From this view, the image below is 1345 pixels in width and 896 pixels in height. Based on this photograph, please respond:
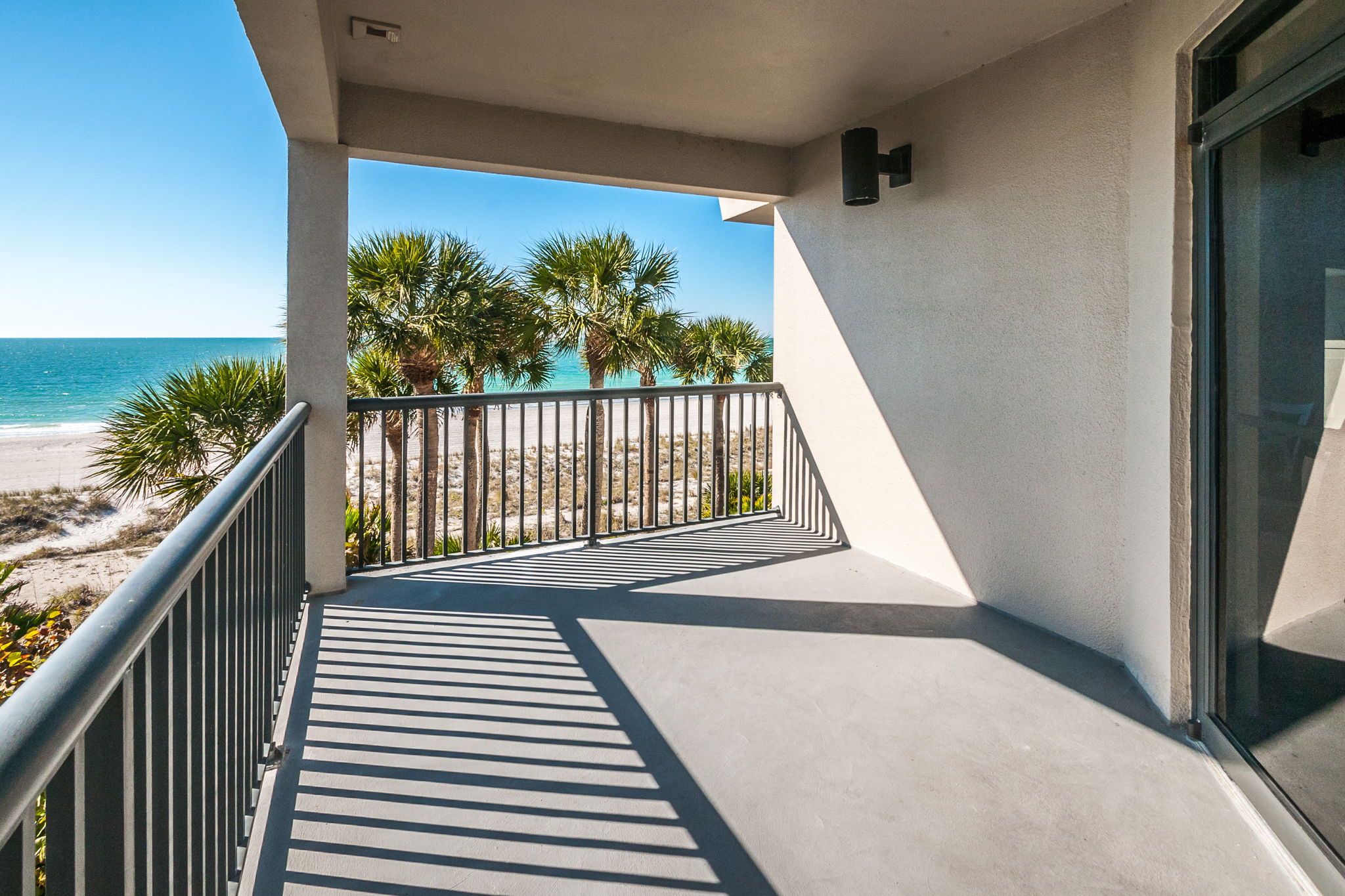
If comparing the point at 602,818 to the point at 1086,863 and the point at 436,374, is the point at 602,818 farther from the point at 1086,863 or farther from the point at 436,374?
the point at 436,374

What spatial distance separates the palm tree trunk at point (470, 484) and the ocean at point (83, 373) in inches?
275

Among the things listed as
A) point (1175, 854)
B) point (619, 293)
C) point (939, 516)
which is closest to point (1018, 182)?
point (939, 516)

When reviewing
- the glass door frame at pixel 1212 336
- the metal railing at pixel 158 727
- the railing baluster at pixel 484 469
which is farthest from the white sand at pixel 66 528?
the glass door frame at pixel 1212 336

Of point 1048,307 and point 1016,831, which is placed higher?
point 1048,307

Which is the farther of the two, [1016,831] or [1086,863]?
[1016,831]


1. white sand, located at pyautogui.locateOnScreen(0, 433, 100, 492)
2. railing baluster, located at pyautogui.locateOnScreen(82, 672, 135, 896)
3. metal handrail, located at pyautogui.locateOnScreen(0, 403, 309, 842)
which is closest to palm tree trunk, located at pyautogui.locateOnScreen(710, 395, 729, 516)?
metal handrail, located at pyautogui.locateOnScreen(0, 403, 309, 842)

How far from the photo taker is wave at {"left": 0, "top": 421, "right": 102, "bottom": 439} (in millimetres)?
21141

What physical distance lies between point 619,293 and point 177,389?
476 cm

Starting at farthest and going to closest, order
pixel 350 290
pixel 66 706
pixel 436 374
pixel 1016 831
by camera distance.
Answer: pixel 436 374 → pixel 350 290 → pixel 1016 831 → pixel 66 706

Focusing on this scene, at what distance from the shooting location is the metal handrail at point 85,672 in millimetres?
506

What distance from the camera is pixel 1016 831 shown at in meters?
1.78

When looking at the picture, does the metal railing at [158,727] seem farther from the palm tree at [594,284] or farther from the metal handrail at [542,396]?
the palm tree at [594,284]

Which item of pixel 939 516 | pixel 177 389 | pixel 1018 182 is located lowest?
pixel 939 516

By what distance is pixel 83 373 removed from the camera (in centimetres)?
2889
